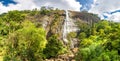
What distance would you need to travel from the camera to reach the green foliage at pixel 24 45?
5272 centimetres

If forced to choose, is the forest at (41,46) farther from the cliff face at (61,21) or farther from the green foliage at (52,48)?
the cliff face at (61,21)

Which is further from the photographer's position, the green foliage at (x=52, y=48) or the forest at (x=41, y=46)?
the green foliage at (x=52, y=48)

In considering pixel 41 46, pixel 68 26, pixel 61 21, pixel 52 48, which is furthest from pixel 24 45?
pixel 68 26

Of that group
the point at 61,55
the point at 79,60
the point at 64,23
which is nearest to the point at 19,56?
the point at 79,60

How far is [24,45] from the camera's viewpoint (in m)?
55.2

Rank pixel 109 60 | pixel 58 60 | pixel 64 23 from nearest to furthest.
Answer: pixel 109 60, pixel 58 60, pixel 64 23

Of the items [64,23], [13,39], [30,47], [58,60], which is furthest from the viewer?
[64,23]

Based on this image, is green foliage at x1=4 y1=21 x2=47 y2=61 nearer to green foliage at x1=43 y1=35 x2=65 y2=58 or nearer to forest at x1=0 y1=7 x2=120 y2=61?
forest at x1=0 y1=7 x2=120 y2=61

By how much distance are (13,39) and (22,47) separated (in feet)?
8.30

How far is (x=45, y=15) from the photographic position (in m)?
145

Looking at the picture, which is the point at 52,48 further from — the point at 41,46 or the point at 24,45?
the point at 24,45

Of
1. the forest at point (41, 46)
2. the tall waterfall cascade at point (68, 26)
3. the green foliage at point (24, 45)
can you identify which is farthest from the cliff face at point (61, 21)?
the green foliage at point (24, 45)

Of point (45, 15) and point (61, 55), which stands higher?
point (45, 15)

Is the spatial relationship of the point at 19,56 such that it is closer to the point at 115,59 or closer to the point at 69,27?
the point at 115,59
